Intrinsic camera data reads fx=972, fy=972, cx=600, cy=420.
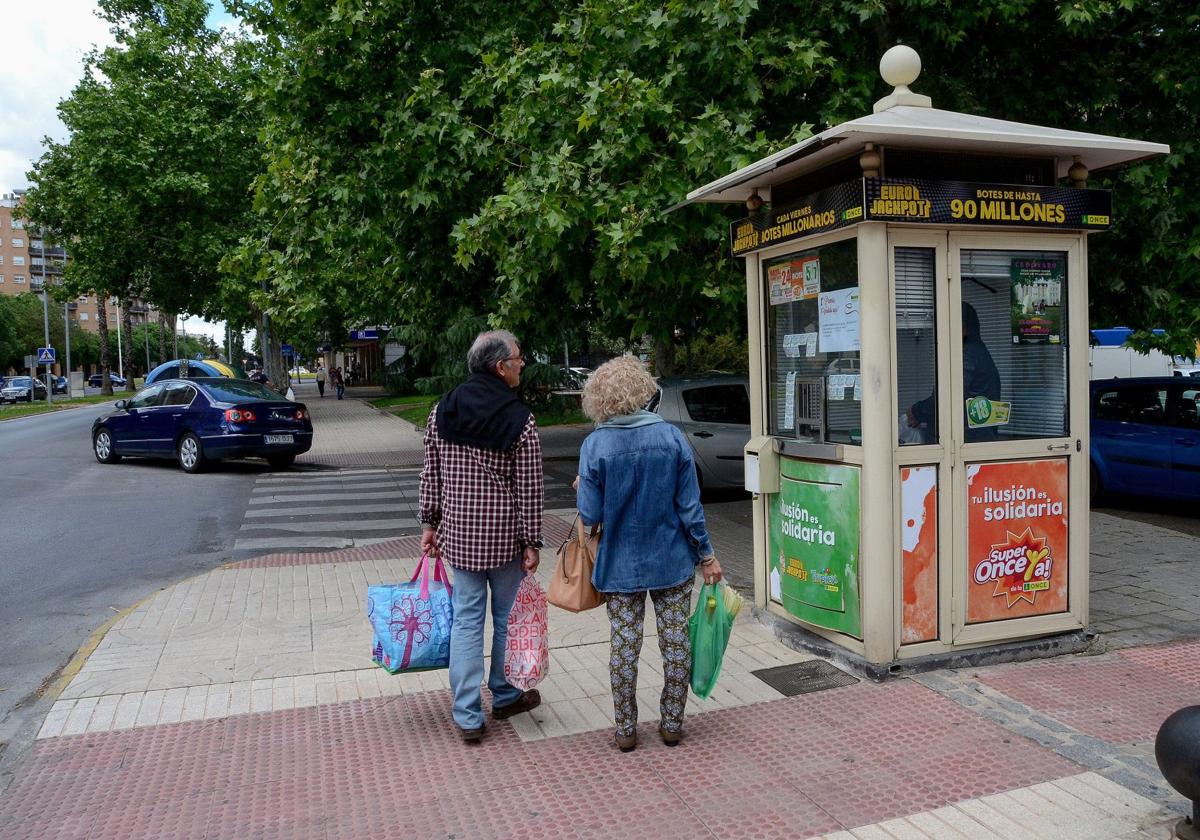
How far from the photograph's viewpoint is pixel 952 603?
16.9 feet

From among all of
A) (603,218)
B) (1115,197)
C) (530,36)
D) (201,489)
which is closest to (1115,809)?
(603,218)

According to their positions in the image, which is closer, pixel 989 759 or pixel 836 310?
pixel 989 759

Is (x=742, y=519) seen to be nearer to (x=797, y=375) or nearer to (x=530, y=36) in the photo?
(x=797, y=375)

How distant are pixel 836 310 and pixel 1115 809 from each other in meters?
2.78

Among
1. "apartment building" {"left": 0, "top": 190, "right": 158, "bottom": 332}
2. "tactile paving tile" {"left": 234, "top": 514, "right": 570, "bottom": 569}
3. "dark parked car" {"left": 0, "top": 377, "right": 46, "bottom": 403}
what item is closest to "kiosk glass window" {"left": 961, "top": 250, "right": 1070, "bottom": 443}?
"tactile paving tile" {"left": 234, "top": 514, "right": 570, "bottom": 569}

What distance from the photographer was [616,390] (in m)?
4.09

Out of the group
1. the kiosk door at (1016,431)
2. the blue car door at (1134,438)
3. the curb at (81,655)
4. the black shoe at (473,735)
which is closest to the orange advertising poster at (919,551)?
the kiosk door at (1016,431)

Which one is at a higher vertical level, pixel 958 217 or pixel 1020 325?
pixel 958 217

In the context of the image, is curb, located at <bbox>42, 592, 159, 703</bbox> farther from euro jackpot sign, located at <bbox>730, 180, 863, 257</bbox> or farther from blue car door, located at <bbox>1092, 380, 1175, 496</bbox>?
blue car door, located at <bbox>1092, 380, 1175, 496</bbox>

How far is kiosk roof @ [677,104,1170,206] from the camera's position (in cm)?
479

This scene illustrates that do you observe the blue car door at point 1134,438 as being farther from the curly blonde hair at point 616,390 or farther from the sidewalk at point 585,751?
the curly blonde hair at point 616,390

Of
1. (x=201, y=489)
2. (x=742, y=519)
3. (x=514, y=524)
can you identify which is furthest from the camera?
(x=201, y=489)

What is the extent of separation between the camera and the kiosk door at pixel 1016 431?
515 cm

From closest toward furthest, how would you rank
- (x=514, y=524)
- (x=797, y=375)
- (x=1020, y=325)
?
(x=514, y=524) < (x=1020, y=325) < (x=797, y=375)
